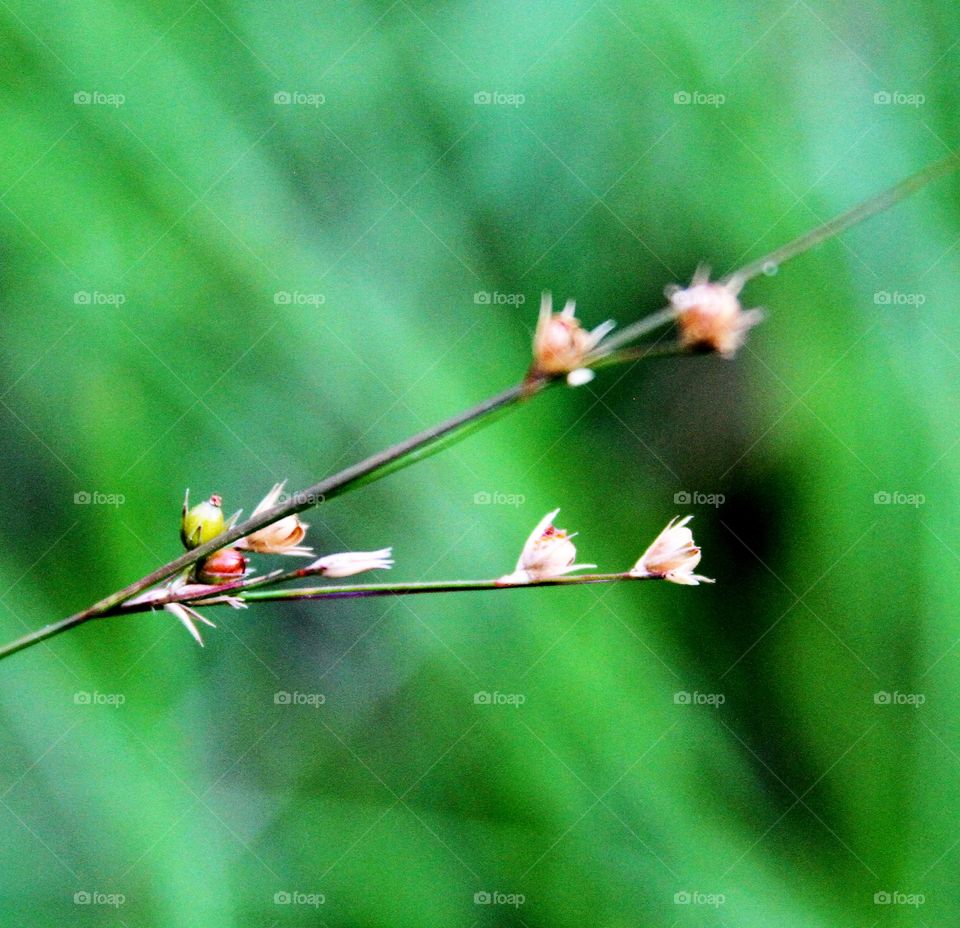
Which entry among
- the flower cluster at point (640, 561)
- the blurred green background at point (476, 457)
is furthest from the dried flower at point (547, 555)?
the blurred green background at point (476, 457)

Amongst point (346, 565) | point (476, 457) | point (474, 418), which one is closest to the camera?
point (474, 418)

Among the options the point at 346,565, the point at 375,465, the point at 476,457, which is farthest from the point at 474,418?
the point at 476,457

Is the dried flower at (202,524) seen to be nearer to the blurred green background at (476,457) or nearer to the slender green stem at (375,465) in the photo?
the slender green stem at (375,465)

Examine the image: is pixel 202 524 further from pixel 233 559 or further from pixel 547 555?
pixel 547 555

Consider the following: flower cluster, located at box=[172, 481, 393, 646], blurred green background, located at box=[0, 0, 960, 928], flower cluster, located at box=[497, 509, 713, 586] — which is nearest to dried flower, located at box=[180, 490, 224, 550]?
flower cluster, located at box=[172, 481, 393, 646]

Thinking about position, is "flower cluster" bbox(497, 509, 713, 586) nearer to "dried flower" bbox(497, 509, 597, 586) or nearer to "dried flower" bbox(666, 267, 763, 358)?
"dried flower" bbox(497, 509, 597, 586)

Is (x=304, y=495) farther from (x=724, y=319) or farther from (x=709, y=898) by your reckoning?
(x=709, y=898)
